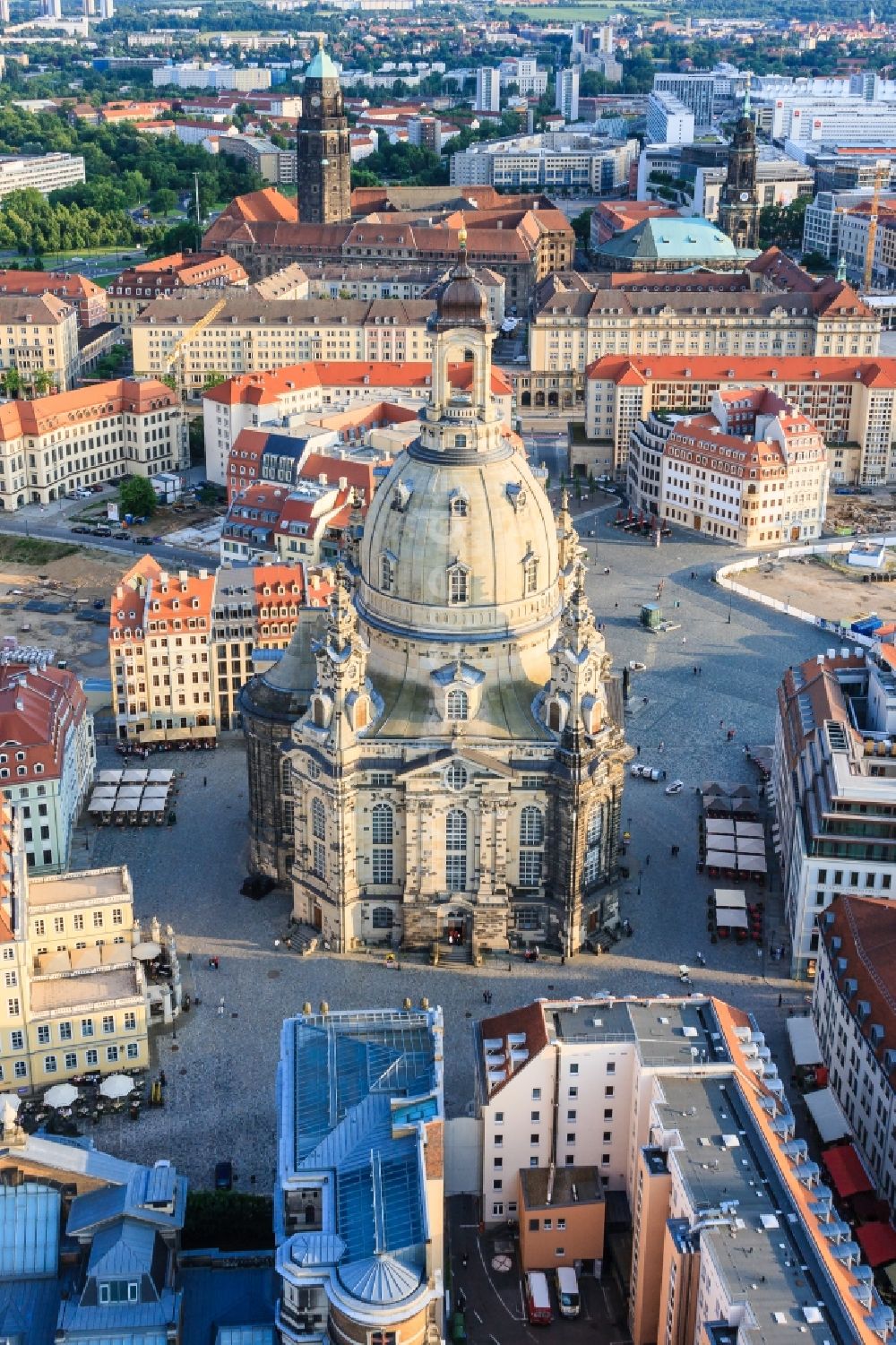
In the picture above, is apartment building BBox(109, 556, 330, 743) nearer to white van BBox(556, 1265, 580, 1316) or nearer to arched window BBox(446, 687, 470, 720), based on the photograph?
arched window BBox(446, 687, 470, 720)

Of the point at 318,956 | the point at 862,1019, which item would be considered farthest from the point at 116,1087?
the point at 862,1019

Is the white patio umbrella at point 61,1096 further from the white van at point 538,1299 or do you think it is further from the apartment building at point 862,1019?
the apartment building at point 862,1019

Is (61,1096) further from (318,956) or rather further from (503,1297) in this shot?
(503,1297)

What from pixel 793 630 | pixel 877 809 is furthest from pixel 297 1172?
pixel 793 630

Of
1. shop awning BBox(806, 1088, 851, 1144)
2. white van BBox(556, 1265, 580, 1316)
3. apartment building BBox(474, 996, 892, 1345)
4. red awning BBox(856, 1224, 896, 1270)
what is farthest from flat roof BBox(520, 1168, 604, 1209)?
shop awning BBox(806, 1088, 851, 1144)

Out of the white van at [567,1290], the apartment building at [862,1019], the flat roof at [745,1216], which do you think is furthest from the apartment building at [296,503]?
the flat roof at [745,1216]

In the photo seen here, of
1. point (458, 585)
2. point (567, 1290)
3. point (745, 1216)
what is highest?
point (458, 585)

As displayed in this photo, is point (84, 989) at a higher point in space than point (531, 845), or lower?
lower
